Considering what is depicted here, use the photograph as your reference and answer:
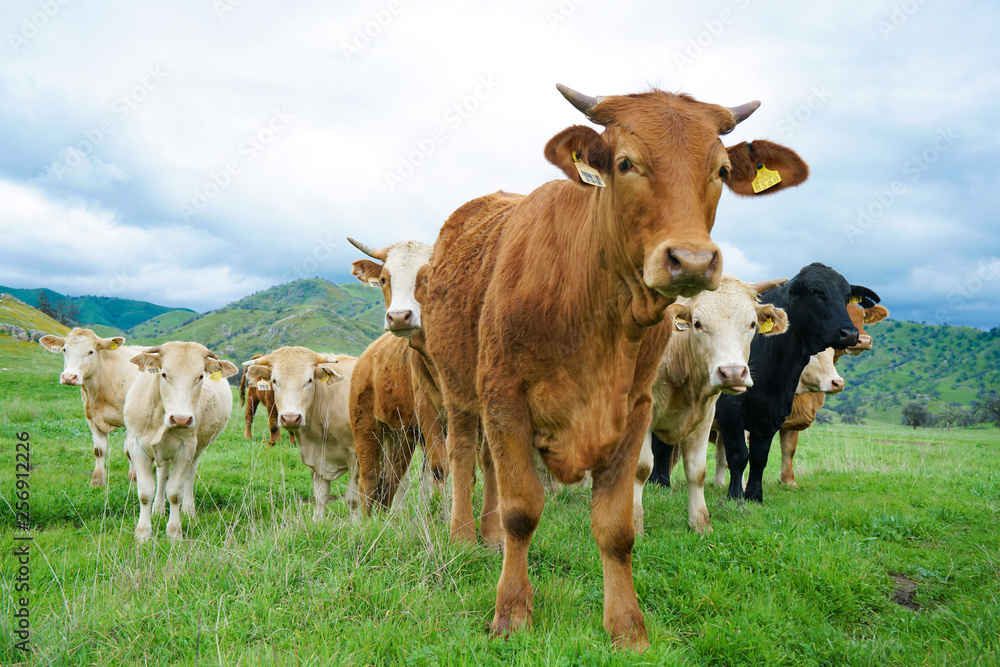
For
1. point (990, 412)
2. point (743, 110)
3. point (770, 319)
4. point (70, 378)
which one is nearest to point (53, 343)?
point (70, 378)

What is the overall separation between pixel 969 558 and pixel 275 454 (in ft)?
34.3

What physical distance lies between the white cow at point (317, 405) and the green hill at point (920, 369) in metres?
134

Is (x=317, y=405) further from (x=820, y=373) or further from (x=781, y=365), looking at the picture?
(x=820, y=373)

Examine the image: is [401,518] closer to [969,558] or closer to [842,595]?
[842,595]

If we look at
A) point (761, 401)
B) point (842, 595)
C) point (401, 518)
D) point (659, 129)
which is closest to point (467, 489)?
point (401, 518)

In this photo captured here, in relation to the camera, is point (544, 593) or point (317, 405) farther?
→ point (317, 405)

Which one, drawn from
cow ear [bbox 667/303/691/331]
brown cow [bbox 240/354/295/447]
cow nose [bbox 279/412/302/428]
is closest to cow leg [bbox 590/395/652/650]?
cow ear [bbox 667/303/691/331]

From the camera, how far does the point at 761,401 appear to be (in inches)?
312

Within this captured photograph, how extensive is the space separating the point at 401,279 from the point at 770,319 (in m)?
4.14

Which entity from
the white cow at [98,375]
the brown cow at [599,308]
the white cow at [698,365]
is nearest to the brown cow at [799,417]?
the white cow at [698,365]

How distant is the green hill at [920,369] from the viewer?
136m

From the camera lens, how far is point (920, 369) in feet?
536

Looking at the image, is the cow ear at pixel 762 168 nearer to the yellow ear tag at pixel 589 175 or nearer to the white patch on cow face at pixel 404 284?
the yellow ear tag at pixel 589 175

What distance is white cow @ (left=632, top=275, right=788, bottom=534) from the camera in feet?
19.5
